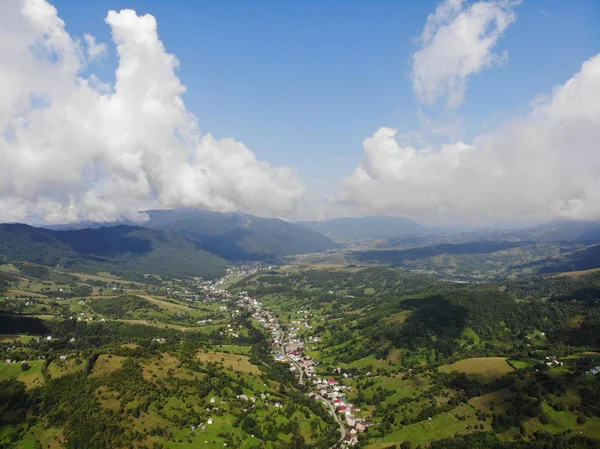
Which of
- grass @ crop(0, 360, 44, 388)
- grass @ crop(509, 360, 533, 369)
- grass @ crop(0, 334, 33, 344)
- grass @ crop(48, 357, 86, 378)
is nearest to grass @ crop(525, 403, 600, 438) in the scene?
grass @ crop(509, 360, 533, 369)

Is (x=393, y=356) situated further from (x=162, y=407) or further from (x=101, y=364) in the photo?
(x=101, y=364)

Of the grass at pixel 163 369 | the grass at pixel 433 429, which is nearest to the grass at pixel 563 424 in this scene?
the grass at pixel 433 429

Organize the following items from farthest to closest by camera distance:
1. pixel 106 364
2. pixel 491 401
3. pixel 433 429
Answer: pixel 491 401
pixel 106 364
pixel 433 429

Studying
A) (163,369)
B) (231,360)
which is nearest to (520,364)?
(231,360)

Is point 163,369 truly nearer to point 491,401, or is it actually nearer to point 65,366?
point 65,366

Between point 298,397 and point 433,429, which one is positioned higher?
point 433,429

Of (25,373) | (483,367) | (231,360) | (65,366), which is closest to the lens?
(65,366)
